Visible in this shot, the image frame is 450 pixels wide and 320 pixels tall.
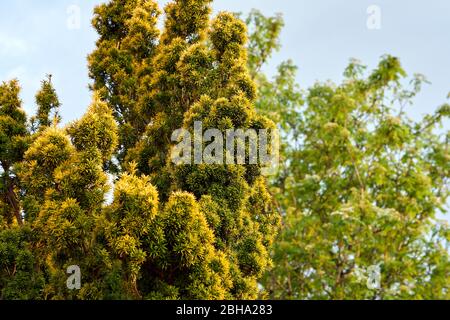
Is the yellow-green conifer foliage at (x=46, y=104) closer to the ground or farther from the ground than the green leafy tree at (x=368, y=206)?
farther from the ground

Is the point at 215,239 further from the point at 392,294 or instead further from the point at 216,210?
the point at 392,294

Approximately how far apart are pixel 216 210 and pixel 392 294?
3119 millimetres

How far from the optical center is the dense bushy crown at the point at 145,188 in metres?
8.40

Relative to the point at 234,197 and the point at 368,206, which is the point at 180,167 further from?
the point at 368,206

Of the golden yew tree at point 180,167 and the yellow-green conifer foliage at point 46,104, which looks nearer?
the golden yew tree at point 180,167

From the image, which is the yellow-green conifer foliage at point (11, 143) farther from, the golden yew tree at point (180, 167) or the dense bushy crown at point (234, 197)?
the golden yew tree at point (180, 167)

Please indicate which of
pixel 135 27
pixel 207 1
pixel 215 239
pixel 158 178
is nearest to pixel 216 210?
pixel 215 239

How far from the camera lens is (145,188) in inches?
324

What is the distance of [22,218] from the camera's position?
45.6 feet

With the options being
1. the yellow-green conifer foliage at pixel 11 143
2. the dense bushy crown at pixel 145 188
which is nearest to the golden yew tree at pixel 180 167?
the dense bushy crown at pixel 145 188

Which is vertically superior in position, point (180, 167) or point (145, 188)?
point (180, 167)

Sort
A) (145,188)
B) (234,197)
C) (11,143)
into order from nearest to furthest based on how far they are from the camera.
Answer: (145,188) → (234,197) → (11,143)

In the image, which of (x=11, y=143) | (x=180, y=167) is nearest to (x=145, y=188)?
(x=180, y=167)

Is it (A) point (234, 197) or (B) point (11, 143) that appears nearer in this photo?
(A) point (234, 197)
